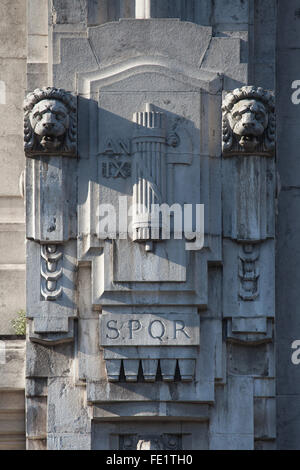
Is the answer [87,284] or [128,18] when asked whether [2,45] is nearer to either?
[128,18]

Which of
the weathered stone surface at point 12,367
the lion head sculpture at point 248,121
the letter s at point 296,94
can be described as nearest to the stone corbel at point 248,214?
the lion head sculpture at point 248,121

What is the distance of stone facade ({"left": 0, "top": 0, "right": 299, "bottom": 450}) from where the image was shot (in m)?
24.5

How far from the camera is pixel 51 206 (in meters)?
24.8

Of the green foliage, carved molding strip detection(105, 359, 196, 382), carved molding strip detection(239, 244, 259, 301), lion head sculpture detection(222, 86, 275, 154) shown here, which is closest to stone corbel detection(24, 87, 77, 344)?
carved molding strip detection(105, 359, 196, 382)

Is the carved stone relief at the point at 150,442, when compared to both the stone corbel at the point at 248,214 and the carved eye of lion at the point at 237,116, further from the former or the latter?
the carved eye of lion at the point at 237,116

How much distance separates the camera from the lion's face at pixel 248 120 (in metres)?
24.7

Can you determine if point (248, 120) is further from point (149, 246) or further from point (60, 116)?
point (60, 116)

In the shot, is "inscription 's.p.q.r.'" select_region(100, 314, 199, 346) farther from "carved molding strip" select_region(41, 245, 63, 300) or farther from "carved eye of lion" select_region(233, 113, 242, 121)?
"carved eye of lion" select_region(233, 113, 242, 121)

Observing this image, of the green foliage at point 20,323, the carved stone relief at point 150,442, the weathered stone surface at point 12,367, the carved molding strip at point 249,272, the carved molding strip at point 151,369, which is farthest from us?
the green foliage at point 20,323

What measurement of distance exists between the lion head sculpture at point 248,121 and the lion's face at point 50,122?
6.63ft

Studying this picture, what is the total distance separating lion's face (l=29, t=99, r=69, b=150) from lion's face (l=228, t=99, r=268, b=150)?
2.11m

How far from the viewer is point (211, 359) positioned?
24.6 m

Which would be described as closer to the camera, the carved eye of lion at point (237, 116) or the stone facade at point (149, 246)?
the stone facade at point (149, 246)

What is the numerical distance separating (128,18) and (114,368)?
178 inches
